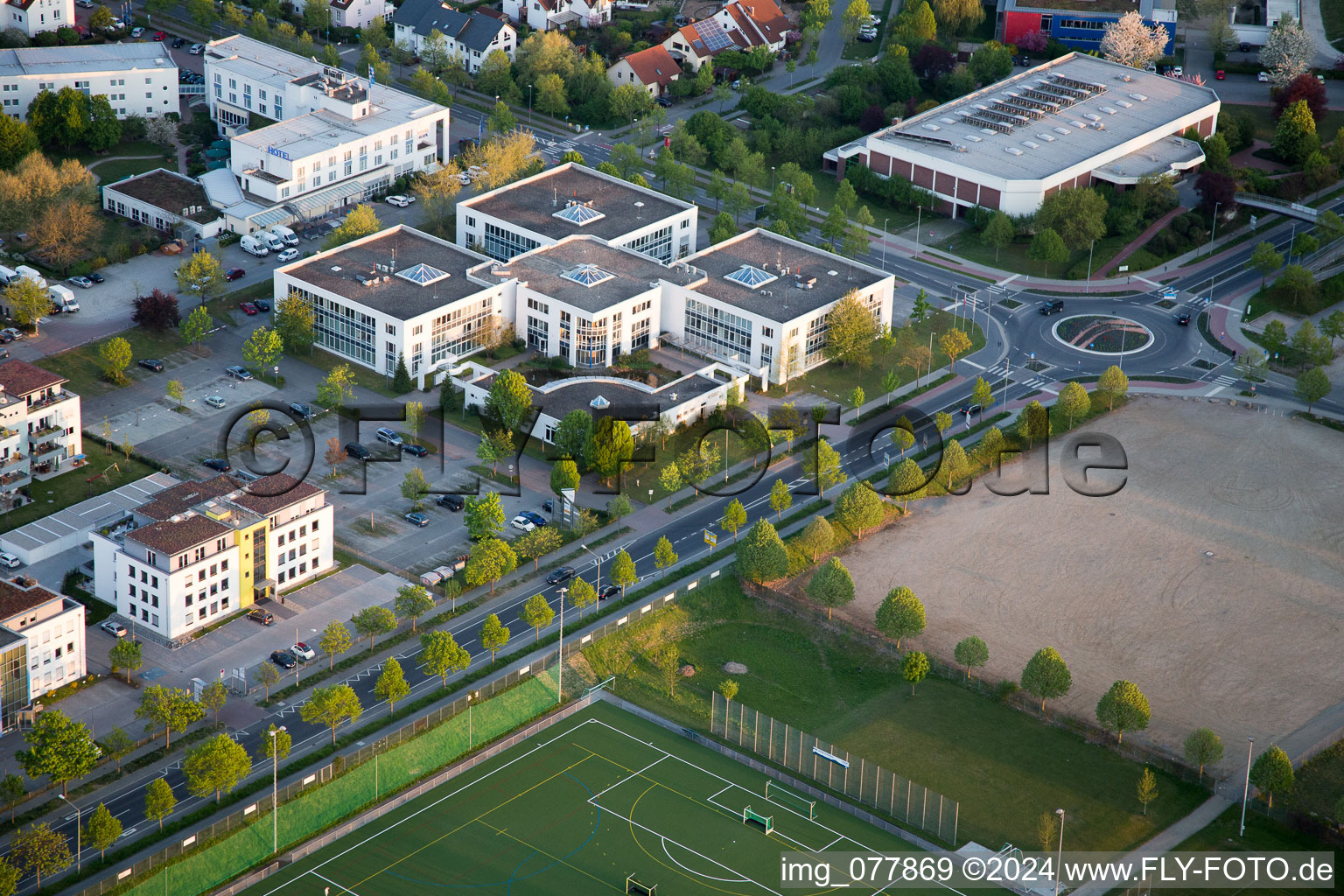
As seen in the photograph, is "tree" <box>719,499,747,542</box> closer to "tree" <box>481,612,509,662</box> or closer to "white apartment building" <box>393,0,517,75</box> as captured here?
"tree" <box>481,612,509,662</box>

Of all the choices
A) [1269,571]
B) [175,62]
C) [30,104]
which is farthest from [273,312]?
[1269,571]

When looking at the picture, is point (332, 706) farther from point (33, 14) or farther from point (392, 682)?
point (33, 14)

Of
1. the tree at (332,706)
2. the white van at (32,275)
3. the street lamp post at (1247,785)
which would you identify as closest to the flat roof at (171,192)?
→ the white van at (32,275)

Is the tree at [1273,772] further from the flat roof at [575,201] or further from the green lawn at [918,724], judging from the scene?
the flat roof at [575,201]

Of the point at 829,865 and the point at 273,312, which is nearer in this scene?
the point at 829,865

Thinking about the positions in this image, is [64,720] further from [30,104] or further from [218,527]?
[30,104]

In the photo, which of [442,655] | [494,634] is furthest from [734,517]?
[442,655]
